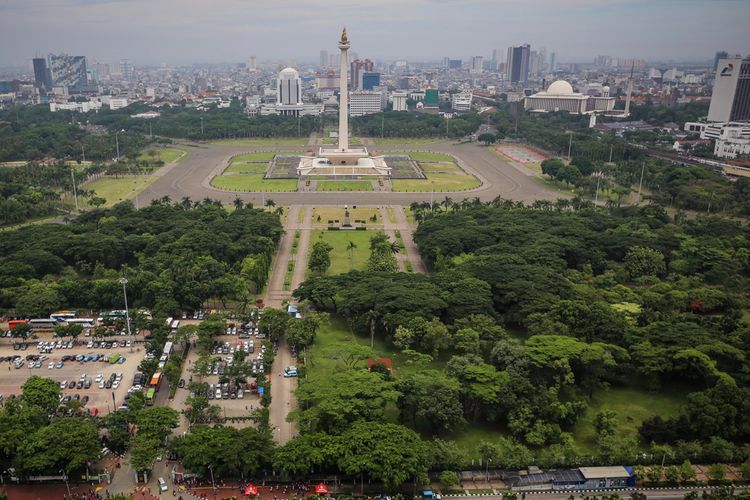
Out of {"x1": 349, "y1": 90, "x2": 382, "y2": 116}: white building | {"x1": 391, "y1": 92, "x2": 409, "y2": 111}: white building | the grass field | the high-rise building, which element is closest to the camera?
the grass field

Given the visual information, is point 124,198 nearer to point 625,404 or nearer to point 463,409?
point 463,409

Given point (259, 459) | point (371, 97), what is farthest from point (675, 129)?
point (259, 459)

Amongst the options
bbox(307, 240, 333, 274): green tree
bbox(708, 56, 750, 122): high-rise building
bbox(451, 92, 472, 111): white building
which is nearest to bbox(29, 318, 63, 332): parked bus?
bbox(307, 240, 333, 274): green tree

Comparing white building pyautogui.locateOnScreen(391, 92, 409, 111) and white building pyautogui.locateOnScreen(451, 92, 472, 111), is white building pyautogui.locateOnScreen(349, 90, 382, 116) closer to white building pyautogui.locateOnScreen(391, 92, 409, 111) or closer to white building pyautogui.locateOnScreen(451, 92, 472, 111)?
white building pyautogui.locateOnScreen(391, 92, 409, 111)

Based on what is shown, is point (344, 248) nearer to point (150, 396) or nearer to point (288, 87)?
point (150, 396)

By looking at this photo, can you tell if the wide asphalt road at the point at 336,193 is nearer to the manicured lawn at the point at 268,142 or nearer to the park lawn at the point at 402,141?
the manicured lawn at the point at 268,142

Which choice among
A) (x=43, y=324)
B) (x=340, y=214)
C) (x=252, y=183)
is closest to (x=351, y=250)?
(x=340, y=214)
